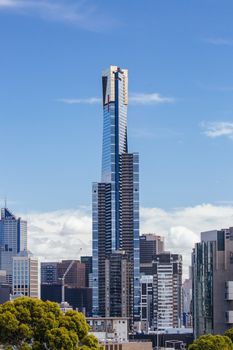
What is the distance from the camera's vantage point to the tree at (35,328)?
51.4m

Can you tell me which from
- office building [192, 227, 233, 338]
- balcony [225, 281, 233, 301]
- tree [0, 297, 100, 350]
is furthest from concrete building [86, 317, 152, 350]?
tree [0, 297, 100, 350]

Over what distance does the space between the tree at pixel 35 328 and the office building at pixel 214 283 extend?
1894 inches

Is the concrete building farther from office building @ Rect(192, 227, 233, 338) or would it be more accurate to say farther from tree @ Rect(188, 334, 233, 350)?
tree @ Rect(188, 334, 233, 350)

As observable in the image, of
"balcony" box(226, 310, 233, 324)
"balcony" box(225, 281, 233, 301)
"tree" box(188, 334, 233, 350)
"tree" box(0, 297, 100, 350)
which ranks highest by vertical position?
Answer: "balcony" box(225, 281, 233, 301)

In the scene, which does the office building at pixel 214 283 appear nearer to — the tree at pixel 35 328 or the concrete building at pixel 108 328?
the concrete building at pixel 108 328

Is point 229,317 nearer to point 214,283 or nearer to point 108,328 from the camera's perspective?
point 214,283

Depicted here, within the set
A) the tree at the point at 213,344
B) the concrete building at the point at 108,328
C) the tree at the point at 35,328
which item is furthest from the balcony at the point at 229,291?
the tree at the point at 35,328

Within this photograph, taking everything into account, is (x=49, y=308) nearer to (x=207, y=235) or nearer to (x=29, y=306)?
(x=29, y=306)

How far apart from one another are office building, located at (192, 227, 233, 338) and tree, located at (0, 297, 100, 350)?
48115 mm

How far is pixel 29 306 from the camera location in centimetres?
5203

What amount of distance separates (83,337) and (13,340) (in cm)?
360

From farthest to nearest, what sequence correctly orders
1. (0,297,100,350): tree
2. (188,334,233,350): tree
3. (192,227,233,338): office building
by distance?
1. (192,227,233,338): office building
2. (188,334,233,350): tree
3. (0,297,100,350): tree

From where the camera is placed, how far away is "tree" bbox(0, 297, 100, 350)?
5138 centimetres

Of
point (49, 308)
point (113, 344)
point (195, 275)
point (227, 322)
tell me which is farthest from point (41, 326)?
point (195, 275)
